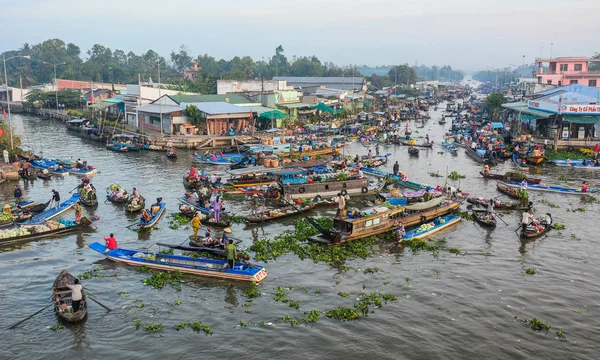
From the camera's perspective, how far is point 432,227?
25.9 meters

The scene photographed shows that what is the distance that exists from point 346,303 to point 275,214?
10320mm

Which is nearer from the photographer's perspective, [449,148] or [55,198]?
[55,198]

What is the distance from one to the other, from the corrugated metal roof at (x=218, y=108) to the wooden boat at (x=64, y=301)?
38.5 m

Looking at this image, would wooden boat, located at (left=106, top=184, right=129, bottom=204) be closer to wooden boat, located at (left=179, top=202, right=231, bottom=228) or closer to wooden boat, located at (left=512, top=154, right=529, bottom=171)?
wooden boat, located at (left=179, top=202, right=231, bottom=228)

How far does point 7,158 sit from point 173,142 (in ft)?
54.8

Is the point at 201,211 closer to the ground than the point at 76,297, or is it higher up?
higher up

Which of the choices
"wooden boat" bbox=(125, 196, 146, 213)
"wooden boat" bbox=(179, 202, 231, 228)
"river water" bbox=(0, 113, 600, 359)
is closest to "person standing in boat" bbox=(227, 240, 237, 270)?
"river water" bbox=(0, 113, 600, 359)

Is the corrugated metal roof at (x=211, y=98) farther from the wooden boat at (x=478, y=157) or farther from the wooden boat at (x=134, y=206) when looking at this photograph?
the wooden boat at (x=134, y=206)

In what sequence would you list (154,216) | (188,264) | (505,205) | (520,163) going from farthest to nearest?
(520,163) < (505,205) < (154,216) < (188,264)

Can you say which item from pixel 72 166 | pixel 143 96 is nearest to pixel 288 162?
pixel 72 166

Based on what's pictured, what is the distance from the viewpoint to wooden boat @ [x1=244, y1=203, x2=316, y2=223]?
88.0 feet

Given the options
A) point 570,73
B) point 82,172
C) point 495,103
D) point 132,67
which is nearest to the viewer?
point 82,172

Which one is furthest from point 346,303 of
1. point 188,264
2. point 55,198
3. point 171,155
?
point 171,155

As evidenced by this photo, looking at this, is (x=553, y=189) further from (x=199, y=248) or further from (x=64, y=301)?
(x=64, y=301)
